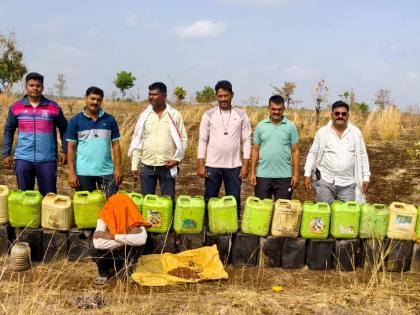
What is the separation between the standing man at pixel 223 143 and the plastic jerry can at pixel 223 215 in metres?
0.41

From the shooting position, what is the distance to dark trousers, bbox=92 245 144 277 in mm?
4086

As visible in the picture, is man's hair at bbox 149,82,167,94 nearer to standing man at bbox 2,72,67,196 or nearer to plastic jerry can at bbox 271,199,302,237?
standing man at bbox 2,72,67,196

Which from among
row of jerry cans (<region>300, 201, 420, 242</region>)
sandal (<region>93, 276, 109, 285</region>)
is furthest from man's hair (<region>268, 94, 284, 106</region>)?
sandal (<region>93, 276, 109, 285</region>)

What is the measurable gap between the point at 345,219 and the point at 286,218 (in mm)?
577

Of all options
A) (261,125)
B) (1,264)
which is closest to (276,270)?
(261,125)

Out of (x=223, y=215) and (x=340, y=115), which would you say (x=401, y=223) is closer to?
(x=340, y=115)

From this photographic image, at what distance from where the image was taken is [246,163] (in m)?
5.08

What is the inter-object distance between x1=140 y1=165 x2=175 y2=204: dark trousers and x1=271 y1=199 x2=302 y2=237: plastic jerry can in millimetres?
1125

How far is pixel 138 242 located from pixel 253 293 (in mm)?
1089

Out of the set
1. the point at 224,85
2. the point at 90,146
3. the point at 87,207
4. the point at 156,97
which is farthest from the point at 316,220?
the point at 90,146

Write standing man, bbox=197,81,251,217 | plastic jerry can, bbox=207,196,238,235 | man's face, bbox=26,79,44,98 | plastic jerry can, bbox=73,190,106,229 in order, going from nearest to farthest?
1. plastic jerry can, bbox=73,190,106,229
2. plastic jerry can, bbox=207,196,238,235
3. man's face, bbox=26,79,44,98
4. standing man, bbox=197,81,251,217

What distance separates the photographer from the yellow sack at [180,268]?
4164mm

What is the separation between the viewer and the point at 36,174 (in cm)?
498

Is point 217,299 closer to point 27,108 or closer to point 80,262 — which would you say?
point 80,262
